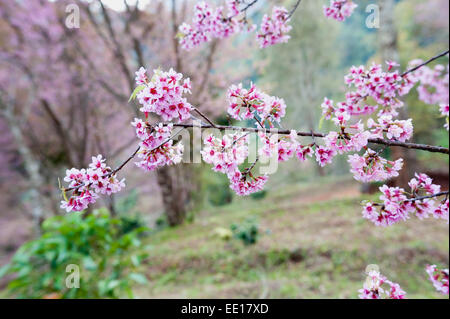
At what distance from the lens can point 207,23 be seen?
176cm

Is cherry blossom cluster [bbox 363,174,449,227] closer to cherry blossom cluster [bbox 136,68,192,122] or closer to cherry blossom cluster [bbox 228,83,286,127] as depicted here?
cherry blossom cluster [bbox 228,83,286,127]

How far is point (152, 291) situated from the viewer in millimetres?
3080

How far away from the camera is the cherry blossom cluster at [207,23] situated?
1737 millimetres

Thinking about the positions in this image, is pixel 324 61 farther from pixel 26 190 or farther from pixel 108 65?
pixel 26 190

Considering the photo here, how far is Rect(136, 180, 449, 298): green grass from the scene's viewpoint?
269 centimetres

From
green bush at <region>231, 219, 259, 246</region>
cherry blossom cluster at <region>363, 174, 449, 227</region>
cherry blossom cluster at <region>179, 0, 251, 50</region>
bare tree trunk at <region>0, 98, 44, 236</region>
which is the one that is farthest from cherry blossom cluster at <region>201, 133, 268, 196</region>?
bare tree trunk at <region>0, 98, 44, 236</region>

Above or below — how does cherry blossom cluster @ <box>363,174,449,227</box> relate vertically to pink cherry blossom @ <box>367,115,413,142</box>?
below

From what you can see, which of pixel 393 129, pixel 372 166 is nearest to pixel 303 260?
pixel 372 166

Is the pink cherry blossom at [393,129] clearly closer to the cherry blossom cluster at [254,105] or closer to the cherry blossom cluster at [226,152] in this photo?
the cherry blossom cluster at [254,105]

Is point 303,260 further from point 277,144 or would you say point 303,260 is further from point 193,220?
point 193,220

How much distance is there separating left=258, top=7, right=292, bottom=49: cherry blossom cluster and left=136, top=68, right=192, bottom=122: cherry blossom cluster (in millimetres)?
1119

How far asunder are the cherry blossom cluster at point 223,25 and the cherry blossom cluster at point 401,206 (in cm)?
126
